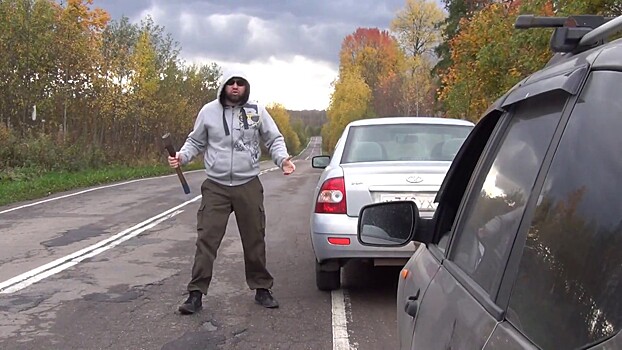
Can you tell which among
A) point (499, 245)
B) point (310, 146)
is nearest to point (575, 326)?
point (499, 245)

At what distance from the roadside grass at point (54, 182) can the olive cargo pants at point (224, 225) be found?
11.6m

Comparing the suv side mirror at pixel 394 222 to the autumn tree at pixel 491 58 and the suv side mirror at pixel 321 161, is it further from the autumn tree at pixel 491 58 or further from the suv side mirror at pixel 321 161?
the autumn tree at pixel 491 58

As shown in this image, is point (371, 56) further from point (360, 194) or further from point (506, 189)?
point (506, 189)

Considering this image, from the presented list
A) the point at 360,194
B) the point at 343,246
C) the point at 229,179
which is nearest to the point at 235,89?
the point at 229,179

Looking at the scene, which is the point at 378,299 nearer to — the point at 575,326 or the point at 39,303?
the point at 39,303

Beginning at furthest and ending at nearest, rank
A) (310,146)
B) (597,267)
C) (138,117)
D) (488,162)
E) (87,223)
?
1. (310,146)
2. (138,117)
3. (87,223)
4. (488,162)
5. (597,267)

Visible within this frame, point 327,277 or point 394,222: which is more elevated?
point 394,222

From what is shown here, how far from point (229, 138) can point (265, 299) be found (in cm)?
139

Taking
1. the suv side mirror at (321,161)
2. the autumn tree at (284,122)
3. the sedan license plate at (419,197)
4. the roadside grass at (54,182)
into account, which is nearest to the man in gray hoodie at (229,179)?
the sedan license plate at (419,197)

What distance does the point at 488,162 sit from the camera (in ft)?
7.29

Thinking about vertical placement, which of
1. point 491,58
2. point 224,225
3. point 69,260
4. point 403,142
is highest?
point 491,58

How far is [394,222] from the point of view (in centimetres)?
267

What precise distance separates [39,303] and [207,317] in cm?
153

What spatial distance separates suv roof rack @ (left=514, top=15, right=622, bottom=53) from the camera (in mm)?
1746
